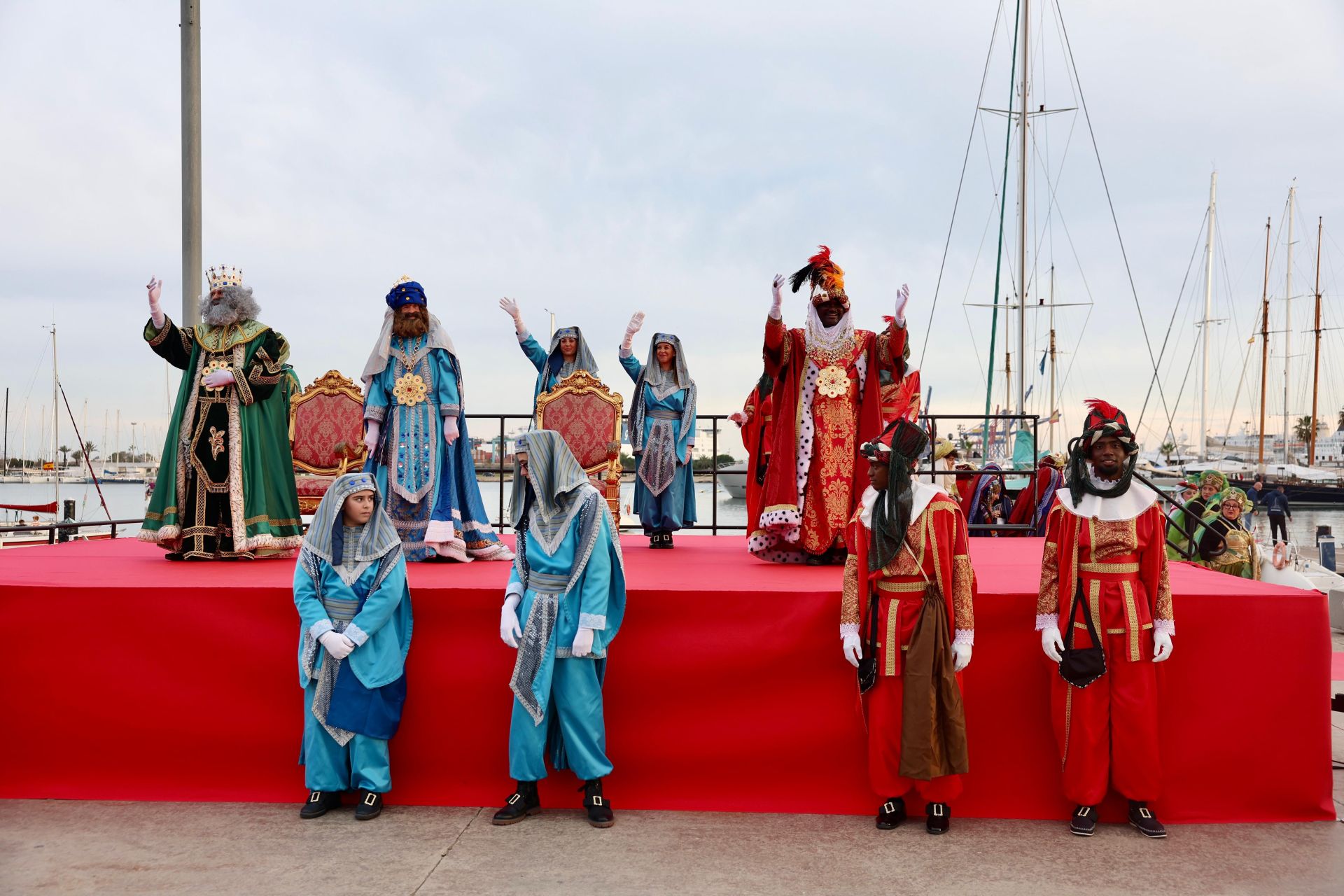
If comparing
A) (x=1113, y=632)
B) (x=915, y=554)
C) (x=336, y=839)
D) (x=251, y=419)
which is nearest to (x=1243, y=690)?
(x=1113, y=632)

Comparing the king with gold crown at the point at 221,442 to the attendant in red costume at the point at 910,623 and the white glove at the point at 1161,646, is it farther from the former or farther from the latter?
the white glove at the point at 1161,646

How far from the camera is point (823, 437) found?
445 cm

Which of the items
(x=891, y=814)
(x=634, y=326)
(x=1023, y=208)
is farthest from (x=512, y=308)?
(x=1023, y=208)

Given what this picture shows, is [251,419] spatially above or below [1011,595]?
above

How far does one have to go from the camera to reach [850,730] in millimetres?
3625

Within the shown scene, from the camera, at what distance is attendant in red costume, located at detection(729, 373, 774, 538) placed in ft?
15.6

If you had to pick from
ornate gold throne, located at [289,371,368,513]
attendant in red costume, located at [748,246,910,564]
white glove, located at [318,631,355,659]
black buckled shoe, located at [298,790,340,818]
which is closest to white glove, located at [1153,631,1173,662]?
attendant in red costume, located at [748,246,910,564]

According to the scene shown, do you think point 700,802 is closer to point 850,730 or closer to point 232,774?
point 850,730

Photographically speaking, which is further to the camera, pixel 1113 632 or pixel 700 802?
pixel 700 802

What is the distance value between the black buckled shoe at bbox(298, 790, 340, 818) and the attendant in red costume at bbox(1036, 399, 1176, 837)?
2559 mm

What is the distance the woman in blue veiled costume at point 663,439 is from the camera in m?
5.74

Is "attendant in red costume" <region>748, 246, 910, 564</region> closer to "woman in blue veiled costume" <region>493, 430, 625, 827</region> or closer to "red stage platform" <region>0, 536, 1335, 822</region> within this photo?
"red stage platform" <region>0, 536, 1335, 822</region>

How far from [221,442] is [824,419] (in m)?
2.86

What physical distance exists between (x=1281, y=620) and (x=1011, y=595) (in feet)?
3.06
